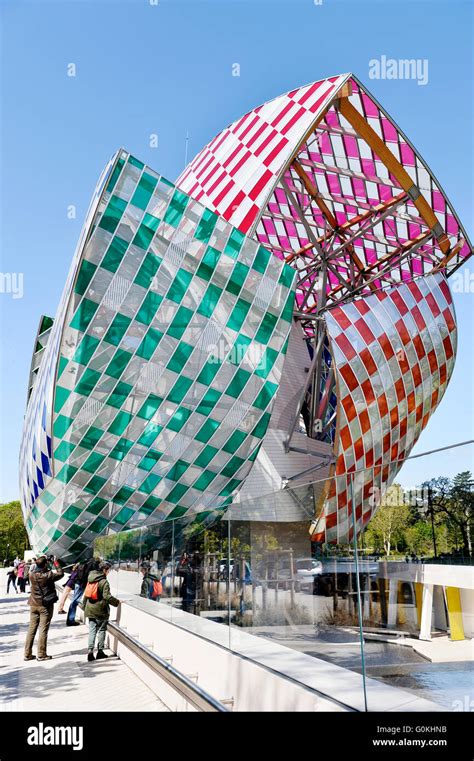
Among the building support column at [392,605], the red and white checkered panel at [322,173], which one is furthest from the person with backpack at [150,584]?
the red and white checkered panel at [322,173]

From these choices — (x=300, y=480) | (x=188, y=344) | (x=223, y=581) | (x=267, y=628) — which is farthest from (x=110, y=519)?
(x=267, y=628)

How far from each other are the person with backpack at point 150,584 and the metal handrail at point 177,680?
71 cm

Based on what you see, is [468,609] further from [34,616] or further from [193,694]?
[34,616]

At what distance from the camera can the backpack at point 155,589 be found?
964 centimetres

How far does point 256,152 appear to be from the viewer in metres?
22.0

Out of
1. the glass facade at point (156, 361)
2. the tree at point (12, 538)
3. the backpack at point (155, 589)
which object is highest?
the glass facade at point (156, 361)

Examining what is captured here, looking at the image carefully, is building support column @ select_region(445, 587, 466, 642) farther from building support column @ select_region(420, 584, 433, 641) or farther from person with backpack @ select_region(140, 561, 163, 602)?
person with backpack @ select_region(140, 561, 163, 602)

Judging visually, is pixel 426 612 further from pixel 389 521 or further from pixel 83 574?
pixel 83 574

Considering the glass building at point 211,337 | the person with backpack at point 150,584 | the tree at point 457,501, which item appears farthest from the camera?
the glass building at point 211,337

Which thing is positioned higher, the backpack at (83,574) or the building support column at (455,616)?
the building support column at (455,616)

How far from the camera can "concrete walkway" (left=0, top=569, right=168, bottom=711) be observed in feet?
23.7

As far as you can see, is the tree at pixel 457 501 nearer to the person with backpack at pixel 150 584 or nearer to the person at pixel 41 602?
the person with backpack at pixel 150 584

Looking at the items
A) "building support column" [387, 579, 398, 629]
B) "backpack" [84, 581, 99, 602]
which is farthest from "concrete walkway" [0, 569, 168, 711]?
"building support column" [387, 579, 398, 629]

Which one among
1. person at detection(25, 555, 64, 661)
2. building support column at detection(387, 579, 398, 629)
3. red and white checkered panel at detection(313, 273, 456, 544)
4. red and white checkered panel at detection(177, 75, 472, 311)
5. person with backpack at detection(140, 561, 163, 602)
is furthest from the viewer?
red and white checkered panel at detection(313, 273, 456, 544)
